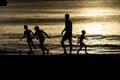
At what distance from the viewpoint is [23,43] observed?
4466cm
